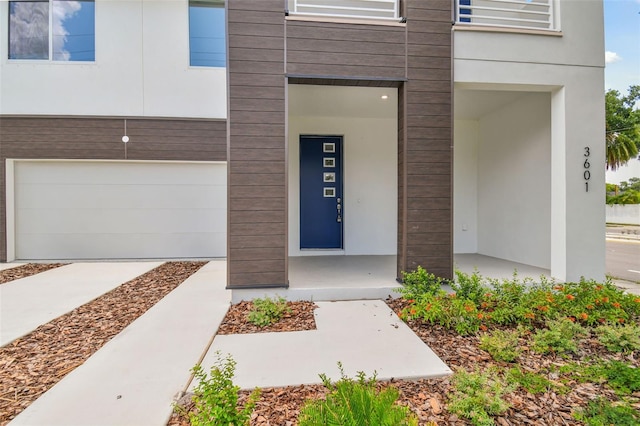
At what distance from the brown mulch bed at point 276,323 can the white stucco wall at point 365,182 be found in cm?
241

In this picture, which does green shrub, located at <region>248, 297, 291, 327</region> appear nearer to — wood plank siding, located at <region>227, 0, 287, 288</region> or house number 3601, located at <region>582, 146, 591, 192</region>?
wood plank siding, located at <region>227, 0, 287, 288</region>

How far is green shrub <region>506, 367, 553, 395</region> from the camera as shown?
1898 millimetres

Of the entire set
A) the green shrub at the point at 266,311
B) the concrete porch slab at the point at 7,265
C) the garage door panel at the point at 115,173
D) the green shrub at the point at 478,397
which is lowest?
the green shrub at the point at 478,397

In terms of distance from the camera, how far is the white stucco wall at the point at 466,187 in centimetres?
595

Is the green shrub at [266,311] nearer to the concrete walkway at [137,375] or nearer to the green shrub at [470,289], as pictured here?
the concrete walkway at [137,375]

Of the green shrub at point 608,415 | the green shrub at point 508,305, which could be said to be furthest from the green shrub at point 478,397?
the green shrub at point 508,305

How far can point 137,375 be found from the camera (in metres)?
2.11

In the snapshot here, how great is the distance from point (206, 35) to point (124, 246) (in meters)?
4.82

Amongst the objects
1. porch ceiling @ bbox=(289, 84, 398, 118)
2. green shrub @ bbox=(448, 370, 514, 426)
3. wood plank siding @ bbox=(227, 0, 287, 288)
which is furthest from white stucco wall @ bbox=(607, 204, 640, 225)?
wood plank siding @ bbox=(227, 0, 287, 288)

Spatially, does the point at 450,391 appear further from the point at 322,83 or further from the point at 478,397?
the point at 322,83

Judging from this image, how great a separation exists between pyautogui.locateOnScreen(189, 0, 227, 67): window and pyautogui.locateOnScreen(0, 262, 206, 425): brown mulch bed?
15.4 ft

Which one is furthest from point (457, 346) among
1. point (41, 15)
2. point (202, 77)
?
point (41, 15)

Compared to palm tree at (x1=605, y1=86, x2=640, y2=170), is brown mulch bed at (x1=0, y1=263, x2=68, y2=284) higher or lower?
lower

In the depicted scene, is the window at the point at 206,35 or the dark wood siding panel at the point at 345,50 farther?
the window at the point at 206,35
